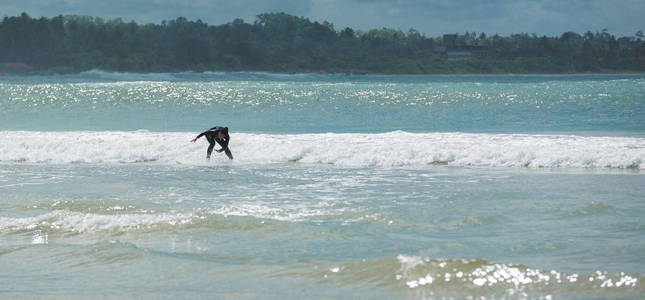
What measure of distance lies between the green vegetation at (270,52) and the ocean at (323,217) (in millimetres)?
131731

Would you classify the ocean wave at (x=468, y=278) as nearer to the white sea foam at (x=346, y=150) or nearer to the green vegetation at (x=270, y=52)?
the white sea foam at (x=346, y=150)

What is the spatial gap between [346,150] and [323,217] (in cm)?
1046

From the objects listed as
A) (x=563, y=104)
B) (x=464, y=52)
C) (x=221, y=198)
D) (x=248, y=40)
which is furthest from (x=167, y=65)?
(x=221, y=198)

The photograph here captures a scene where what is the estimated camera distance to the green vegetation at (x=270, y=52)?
6161 inches

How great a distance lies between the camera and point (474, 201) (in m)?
12.6

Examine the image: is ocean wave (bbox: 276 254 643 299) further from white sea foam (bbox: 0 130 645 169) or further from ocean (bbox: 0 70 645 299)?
white sea foam (bbox: 0 130 645 169)

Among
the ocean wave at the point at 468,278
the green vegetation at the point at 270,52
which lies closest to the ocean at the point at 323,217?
the ocean wave at the point at 468,278

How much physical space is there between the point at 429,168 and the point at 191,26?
17496 centimetres

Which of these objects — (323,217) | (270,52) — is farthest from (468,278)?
(270,52)

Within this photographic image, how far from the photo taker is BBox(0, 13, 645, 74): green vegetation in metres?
156

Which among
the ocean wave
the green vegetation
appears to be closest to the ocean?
the ocean wave

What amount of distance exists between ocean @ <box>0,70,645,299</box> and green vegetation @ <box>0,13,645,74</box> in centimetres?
13173

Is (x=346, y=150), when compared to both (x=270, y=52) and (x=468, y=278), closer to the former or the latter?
(x=468, y=278)

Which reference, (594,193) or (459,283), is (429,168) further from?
(459,283)
